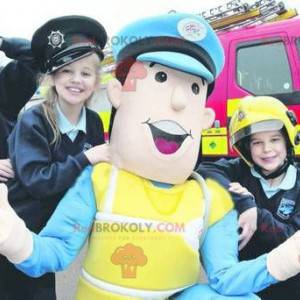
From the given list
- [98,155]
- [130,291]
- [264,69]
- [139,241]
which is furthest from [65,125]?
[264,69]

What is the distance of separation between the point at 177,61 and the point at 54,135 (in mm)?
539

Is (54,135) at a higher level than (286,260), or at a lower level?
higher

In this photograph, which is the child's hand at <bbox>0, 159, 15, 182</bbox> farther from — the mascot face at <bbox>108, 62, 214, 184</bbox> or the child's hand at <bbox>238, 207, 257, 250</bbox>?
the child's hand at <bbox>238, 207, 257, 250</bbox>

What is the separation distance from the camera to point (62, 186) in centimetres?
174

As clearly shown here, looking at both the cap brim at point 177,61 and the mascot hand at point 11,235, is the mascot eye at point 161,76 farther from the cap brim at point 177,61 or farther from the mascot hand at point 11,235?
the mascot hand at point 11,235

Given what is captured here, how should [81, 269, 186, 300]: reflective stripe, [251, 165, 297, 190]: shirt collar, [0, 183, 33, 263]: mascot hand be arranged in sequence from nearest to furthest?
[0, 183, 33, 263]: mascot hand → [81, 269, 186, 300]: reflective stripe → [251, 165, 297, 190]: shirt collar

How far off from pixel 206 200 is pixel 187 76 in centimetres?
45

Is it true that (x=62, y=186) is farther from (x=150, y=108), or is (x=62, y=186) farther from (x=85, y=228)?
(x=150, y=108)

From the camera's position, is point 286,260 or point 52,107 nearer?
point 286,260

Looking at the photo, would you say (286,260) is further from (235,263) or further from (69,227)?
(69,227)

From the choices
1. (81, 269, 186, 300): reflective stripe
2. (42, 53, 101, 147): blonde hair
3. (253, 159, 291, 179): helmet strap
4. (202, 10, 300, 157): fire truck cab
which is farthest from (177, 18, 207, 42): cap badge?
(202, 10, 300, 157): fire truck cab

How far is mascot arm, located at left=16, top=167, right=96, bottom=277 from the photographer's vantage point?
1.63 m

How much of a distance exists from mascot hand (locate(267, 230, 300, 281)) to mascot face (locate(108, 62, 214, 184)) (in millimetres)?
416

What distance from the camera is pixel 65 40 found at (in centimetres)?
193
